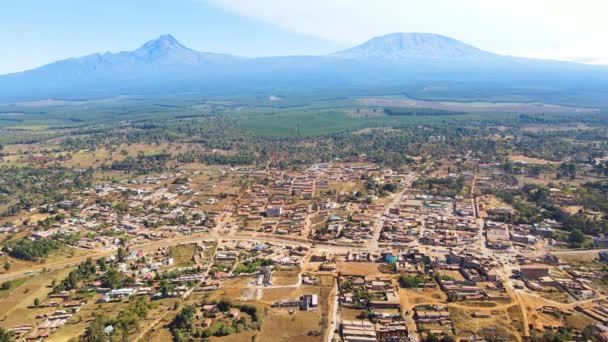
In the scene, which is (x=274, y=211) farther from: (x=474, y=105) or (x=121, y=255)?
(x=474, y=105)

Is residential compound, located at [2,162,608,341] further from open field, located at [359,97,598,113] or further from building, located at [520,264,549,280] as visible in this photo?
open field, located at [359,97,598,113]

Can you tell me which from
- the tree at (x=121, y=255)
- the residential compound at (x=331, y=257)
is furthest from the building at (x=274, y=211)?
the tree at (x=121, y=255)

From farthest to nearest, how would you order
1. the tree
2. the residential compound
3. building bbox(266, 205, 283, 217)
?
building bbox(266, 205, 283, 217), the tree, the residential compound

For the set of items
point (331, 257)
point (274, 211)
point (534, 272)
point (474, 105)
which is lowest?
point (331, 257)

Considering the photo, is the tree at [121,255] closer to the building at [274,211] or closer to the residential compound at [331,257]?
the residential compound at [331,257]

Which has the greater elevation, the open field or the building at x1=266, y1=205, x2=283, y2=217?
the open field

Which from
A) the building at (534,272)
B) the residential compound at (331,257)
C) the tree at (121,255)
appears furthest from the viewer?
the tree at (121,255)

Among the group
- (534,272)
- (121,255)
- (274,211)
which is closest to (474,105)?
(274,211)

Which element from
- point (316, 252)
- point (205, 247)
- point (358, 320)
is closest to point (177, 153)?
point (205, 247)

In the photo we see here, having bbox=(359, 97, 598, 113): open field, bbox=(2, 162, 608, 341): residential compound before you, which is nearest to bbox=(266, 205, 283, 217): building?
bbox=(2, 162, 608, 341): residential compound

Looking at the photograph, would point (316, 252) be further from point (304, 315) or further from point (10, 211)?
point (10, 211)

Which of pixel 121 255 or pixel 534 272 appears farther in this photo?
pixel 121 255

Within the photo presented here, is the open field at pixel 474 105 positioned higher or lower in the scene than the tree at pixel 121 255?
higher
